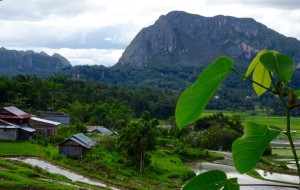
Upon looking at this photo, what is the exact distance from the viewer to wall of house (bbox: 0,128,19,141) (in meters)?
25.9

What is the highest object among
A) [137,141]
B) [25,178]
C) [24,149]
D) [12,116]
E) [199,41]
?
[199,41]

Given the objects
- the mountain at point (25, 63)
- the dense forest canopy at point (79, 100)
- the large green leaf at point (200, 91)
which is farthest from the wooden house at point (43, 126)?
the mountain at point (25, 63)

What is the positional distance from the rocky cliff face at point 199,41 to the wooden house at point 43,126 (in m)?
123

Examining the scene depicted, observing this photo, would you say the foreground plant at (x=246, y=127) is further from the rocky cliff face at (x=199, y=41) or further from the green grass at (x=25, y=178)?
the rocky cliff face at (x=199, y=41)

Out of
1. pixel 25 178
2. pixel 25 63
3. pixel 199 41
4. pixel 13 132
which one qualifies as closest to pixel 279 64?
pixel 25 178

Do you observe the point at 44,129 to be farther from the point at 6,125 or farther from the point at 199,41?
the point at 199,41

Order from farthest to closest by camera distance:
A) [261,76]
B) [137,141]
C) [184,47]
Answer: [184,47] < [137,141] < [261,76]

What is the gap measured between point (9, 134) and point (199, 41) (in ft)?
488

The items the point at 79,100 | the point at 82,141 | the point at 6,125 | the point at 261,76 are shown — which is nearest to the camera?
the point at 261,76

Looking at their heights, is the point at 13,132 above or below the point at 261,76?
below

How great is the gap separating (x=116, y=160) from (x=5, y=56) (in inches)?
6087

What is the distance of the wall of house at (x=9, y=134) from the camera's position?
1020 inches

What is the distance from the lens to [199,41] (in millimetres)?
169875

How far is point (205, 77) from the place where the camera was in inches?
29.4
